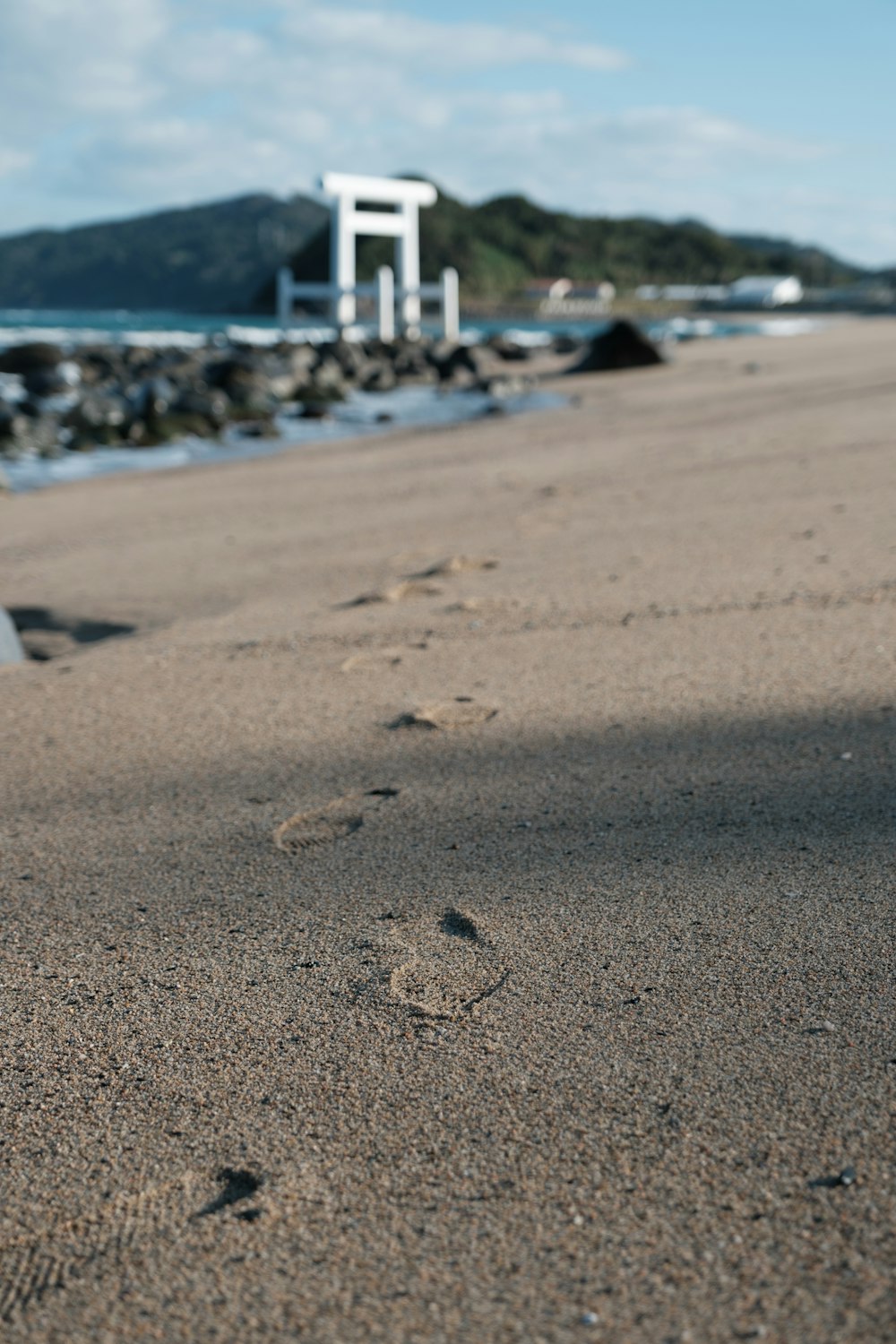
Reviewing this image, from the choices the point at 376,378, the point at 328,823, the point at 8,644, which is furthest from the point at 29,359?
the point at 328,823

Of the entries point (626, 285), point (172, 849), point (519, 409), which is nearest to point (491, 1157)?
point (172, 849)

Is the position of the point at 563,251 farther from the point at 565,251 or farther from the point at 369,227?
the point at 369,227

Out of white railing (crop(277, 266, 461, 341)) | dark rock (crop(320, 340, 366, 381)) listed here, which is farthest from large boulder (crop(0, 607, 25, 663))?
white railing (crop(277, 266, 461, 341))

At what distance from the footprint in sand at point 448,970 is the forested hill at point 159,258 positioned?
74.9m

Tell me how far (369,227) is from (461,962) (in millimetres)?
27196

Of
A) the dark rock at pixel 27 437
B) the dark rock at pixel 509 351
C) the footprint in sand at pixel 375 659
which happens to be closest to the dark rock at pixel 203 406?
the dark rock at pixel 27 437

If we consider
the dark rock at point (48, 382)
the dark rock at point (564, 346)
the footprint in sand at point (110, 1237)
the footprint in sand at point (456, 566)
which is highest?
the dark rock at point (564, 346)

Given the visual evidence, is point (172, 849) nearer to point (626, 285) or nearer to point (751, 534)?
point (751, 534)

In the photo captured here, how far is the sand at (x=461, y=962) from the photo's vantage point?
3.45 feet

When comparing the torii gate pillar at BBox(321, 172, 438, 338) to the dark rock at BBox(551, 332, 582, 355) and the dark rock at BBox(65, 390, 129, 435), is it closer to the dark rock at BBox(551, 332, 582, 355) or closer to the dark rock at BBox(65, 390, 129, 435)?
the dark rock at BBox(551, 332, 582, 355)

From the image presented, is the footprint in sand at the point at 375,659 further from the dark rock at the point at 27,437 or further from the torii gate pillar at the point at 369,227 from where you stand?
the torii gate pillar at the point at 369,227

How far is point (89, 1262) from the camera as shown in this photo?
1.09 meters

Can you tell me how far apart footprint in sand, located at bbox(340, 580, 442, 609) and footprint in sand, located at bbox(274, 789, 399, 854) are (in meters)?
1.33

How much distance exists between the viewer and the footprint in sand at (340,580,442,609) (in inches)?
132
